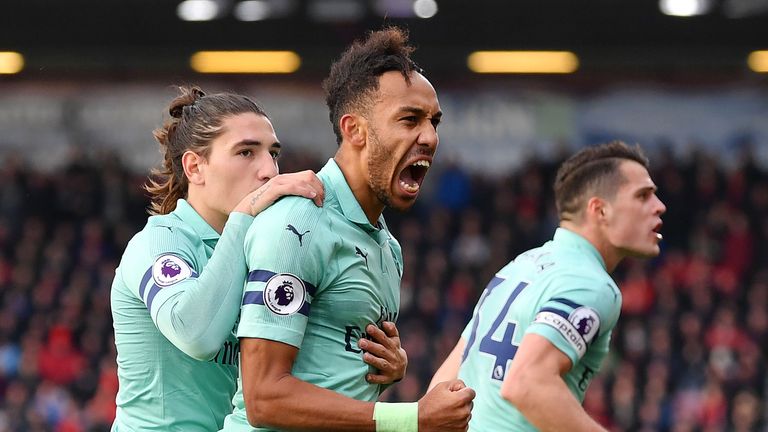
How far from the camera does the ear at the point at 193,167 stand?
13.5 ft

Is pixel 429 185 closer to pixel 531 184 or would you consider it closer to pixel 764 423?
pixel 531 184

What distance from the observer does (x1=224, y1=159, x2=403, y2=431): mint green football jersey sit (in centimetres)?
326

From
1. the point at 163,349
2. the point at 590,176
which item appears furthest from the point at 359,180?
the point at 590,176

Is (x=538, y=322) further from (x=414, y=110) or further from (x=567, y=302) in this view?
(x=414, y=110)

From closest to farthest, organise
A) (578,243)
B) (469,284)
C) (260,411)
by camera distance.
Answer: (260,411) → (578,243) → (469,284)

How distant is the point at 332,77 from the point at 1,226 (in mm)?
15842

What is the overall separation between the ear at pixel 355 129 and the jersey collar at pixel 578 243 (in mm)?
1827

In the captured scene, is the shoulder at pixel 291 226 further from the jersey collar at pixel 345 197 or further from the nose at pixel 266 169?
the nose at pixel 266 169

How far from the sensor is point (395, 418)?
324 cm

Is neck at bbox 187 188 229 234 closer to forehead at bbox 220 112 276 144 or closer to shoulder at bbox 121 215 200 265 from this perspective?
shoulder at bbox 121 215 200 265

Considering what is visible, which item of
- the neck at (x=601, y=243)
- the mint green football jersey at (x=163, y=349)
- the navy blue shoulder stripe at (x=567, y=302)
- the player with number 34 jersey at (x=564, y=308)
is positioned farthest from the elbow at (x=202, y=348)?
the neck at (x=601, y=243)

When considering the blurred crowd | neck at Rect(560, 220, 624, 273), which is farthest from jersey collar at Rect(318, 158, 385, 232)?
the blurred crowd

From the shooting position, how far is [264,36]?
18.4 meters

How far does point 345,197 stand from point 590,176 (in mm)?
2180
